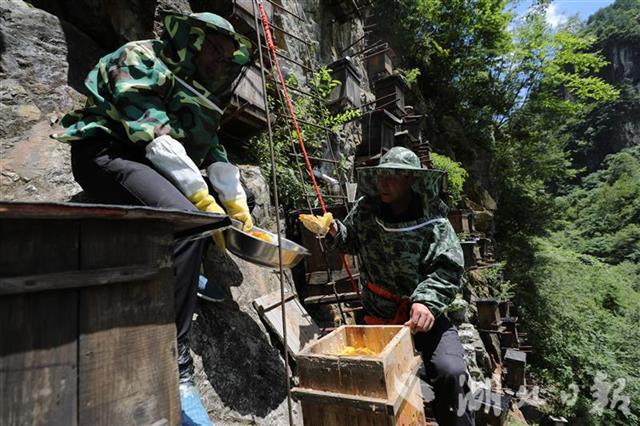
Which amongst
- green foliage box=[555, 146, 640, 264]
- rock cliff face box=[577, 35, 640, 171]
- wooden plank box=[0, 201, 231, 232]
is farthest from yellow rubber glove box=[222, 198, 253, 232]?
rock cliff face box=[577, 35, 640, 171]

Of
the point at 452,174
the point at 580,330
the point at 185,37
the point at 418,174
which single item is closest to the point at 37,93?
the point at 185,37

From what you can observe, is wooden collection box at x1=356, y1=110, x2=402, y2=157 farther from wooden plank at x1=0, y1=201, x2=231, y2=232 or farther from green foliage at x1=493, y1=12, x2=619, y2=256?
green foliage at x1=493, y1=12, x2=619, y2=256

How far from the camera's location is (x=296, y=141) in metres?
7.44

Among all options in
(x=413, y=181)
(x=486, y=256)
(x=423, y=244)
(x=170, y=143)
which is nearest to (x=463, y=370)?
(x=423, y=244)

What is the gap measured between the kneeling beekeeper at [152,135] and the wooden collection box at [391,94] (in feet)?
33.2

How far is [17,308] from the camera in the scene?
1.05 meters

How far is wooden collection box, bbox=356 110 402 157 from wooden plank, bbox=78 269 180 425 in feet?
30.4

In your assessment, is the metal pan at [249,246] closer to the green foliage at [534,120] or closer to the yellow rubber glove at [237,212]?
the yellow rubber glove at [237,212]

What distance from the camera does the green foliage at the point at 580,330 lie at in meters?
11.7

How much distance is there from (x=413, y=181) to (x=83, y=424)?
274 centimetres

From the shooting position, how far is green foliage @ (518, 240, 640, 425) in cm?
1173

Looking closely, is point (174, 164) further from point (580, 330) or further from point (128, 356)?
point (580, 330)

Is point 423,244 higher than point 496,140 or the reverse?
the reverse

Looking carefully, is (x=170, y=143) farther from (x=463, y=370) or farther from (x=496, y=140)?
(x=496, y=140)
